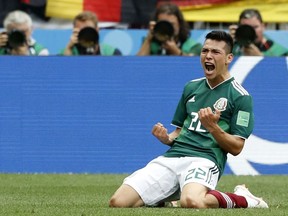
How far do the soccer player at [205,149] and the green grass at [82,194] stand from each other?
26 centimetres

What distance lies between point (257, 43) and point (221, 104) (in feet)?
17.7

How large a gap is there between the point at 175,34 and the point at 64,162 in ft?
7.65

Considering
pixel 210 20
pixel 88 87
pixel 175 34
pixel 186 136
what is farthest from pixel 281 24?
pixel 186 136

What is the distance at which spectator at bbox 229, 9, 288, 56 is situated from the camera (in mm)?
14477

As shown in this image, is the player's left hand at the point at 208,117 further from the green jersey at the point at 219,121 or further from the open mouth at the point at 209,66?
the open mouth at the point at 209,66

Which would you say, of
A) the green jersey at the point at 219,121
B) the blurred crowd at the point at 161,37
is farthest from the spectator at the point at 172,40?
the green jersey at the point at 219,121

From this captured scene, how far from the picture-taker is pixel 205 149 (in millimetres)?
9492

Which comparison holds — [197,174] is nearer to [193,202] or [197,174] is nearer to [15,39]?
[193,202]

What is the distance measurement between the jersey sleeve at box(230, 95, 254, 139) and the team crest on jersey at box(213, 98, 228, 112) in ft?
0.34

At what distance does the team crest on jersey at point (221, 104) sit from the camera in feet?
31.4

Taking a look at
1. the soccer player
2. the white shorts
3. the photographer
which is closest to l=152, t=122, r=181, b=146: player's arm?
the soccer player

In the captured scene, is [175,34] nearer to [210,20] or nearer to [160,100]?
[160,100]

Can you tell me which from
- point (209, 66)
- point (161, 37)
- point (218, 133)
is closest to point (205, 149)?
point (218, 133)

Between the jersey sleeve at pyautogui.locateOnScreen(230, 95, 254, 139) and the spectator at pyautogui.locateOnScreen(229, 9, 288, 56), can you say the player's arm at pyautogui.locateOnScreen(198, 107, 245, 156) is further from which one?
the spectator at pyautogui.locateOnScreen(229, 9, 288, 56)
